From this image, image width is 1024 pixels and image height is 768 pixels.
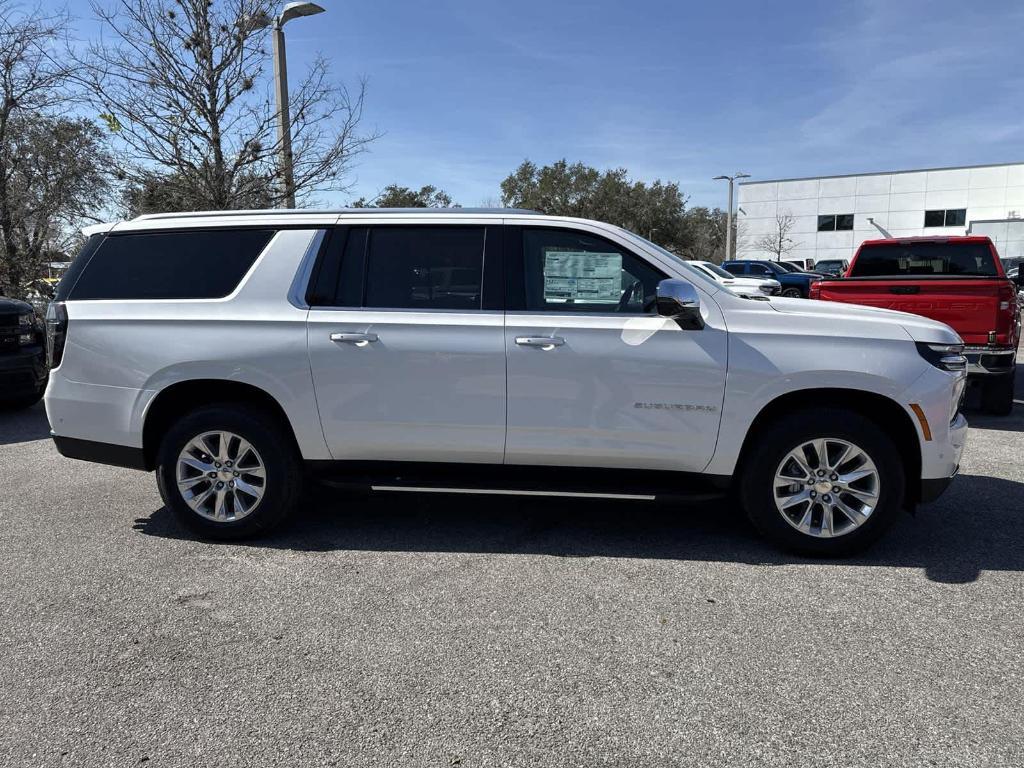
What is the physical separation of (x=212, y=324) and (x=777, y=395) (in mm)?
3180

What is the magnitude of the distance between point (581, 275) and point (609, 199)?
1826 inches

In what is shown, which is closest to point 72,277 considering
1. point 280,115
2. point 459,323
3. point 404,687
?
point 459,323

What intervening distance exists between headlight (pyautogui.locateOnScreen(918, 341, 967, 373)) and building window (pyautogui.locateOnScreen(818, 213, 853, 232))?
177ft

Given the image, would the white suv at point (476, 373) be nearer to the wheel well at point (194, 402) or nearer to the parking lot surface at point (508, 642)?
the wheel well at point (194, 402)

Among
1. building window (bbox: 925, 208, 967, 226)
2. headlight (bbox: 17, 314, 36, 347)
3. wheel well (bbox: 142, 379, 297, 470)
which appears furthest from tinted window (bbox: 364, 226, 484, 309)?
building window (bbox: 925, 208, 967, 226)

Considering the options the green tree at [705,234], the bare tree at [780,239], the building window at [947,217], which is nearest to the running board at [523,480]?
the green tree at [705,234]

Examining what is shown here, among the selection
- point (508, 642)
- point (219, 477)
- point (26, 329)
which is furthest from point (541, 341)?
point (26, 329)

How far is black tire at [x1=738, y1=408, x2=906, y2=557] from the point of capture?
395cm

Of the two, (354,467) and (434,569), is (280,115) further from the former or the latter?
(434,569)

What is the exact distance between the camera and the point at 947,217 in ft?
163

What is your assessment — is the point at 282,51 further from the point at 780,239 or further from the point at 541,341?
the point at 780,239

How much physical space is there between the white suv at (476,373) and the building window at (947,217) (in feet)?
177

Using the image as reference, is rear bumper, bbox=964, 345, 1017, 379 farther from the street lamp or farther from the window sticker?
the street lamp

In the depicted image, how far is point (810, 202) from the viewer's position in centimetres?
5341
